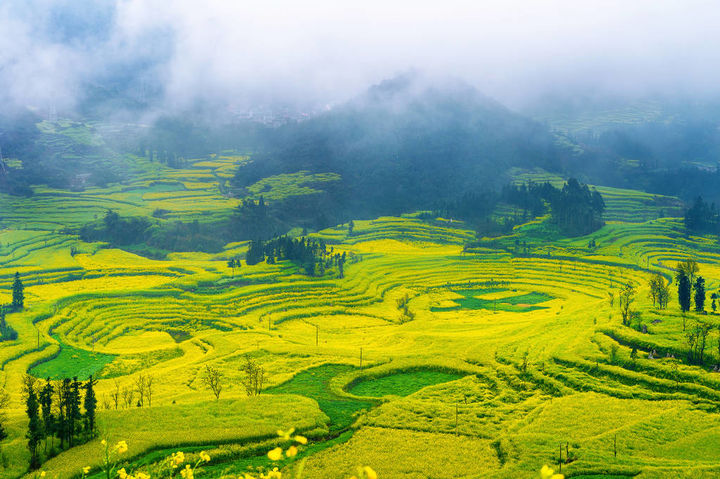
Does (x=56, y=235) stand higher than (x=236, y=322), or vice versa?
(x=56, y=235)

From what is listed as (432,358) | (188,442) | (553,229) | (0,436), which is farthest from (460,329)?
(553,229)

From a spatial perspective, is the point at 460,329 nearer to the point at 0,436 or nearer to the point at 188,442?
the point at 188,442

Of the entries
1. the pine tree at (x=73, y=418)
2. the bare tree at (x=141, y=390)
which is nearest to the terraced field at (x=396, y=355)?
the bare tree at (x=141, y=390)

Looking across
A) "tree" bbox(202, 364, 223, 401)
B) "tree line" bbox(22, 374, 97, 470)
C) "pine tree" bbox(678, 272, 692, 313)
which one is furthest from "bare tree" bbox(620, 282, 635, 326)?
"tree line" bbox(22, 374, 97, 470)

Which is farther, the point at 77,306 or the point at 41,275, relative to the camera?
the point at 41,275

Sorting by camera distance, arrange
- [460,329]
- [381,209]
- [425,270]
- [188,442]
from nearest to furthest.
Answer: [188,442] → [460,329] → [425,270] → [381,209]

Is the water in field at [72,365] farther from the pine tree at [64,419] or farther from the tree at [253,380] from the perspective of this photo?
the pine tree at [64,419]
